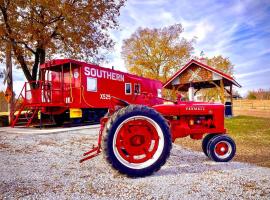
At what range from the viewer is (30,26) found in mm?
15352

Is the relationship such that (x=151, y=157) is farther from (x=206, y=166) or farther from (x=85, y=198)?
(x=85, y=198)

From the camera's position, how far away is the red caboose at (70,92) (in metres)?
13.7

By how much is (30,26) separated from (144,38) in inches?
1067

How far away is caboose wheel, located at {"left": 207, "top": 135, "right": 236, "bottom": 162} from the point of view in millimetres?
5250

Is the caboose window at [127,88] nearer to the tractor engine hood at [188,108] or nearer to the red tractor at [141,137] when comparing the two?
the tractor engine hood at [188,108]

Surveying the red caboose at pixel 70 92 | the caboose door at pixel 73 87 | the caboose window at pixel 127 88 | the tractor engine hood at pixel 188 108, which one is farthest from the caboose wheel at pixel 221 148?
the caboose window at pixel 127 88

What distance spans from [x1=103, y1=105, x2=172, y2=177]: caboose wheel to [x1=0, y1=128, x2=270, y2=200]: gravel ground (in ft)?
0.66

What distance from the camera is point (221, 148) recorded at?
5.33 metres

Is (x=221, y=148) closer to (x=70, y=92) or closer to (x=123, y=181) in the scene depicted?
(x=123, y=181)

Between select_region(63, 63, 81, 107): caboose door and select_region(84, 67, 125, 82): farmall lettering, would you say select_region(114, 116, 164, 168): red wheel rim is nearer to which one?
select_region(63, 63, 81, 107): caboose door

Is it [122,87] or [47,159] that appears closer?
[47,159]

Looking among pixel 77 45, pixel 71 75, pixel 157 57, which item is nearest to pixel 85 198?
pixel 71 75

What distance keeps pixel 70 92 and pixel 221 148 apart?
10.2 meters

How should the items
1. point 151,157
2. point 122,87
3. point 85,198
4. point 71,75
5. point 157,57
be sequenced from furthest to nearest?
1. point 157,57
2. point 122,87
3. point 71,75
4. point 151,157
5. point 85,198
